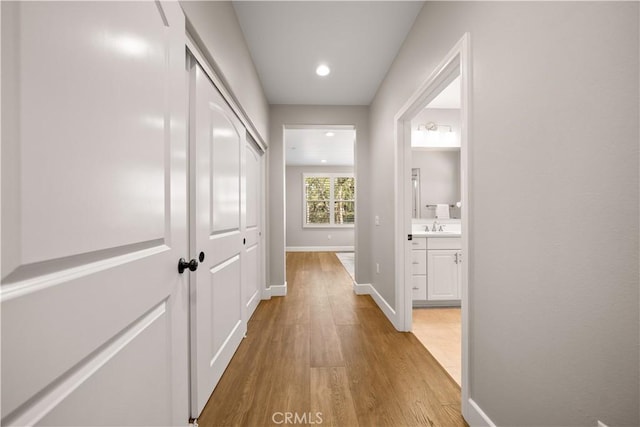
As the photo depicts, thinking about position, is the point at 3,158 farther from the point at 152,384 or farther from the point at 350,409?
the point at 350,409

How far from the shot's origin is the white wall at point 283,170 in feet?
11.7

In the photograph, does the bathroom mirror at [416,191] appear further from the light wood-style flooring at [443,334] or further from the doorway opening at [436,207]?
the light wood-style flooring at [443,334]

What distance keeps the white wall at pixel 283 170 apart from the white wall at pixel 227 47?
2.38 feet

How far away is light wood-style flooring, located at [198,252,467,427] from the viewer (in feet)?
4.63

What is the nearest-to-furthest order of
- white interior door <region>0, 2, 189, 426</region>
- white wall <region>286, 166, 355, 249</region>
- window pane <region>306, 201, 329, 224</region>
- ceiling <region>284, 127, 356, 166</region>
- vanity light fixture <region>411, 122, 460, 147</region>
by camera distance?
white interior door <region>0, 2, 189, 426</region>, vanity light fixture <region>411, 122, 460, 147</region>, ceiling <region>284, 127, 356, 166</region>, white wall <region>286, 166, 355, 249</region>, window pane <region>306, 201, 329, 224</region>

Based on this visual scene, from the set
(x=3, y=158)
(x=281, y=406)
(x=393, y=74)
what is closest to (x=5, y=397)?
(x=3, y=158)

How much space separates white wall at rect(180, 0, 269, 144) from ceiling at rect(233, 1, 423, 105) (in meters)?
0.15

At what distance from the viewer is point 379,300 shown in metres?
3.07

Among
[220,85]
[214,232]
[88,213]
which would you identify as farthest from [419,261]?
[88,213]

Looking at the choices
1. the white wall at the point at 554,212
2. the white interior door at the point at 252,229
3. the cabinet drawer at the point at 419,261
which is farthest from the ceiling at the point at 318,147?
the white wall at the point at 554,212

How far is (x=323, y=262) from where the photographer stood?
611cm

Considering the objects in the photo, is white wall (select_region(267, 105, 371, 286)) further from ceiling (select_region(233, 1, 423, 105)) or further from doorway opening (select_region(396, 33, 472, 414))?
doorway opening (select_region(396, 33, 472, 414))

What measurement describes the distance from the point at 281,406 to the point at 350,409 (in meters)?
0.39

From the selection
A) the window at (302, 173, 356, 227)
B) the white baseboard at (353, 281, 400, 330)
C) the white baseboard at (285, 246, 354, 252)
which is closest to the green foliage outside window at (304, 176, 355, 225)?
the window at (302, 173, 356, 227)
